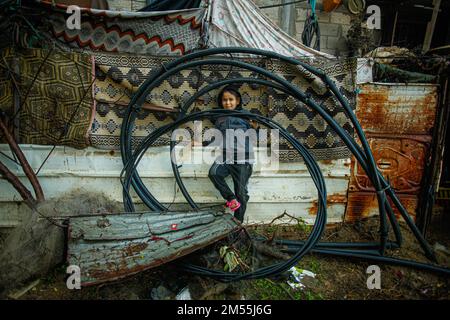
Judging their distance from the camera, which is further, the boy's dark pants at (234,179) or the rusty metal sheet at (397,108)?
the rusty metal sheet at (397,108)

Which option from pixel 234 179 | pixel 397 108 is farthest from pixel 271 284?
pixel 397 108

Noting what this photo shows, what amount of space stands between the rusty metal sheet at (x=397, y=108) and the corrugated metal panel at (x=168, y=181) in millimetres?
541

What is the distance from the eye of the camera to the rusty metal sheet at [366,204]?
326cm

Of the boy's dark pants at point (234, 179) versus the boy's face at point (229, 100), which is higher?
the boy's face at point (229, 100)

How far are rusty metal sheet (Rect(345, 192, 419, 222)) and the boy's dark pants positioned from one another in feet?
4.02

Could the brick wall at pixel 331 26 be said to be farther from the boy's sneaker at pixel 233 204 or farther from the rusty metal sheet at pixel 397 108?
the boy's sneaker at pixel 233 204

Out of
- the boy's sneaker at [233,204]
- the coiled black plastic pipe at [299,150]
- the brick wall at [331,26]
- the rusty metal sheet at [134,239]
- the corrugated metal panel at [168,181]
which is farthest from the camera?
the brick wall at [331,26]

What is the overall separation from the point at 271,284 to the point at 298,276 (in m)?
0.29

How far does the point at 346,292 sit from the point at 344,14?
4737 mm

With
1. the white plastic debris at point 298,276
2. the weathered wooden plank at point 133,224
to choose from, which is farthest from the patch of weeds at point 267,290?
the weathered wooden plank at point 133,224

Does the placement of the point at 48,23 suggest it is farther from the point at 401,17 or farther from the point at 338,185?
the point at 401,17

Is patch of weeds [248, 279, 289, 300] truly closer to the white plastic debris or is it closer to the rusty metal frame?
the white plastic debris

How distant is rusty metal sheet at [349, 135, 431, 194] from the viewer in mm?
3148

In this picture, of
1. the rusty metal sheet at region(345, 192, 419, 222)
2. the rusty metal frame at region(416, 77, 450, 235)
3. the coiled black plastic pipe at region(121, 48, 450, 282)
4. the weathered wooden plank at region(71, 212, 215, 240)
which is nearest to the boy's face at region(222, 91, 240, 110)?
the coiled black plastic pipe at region(121, 48, 450, 282)
